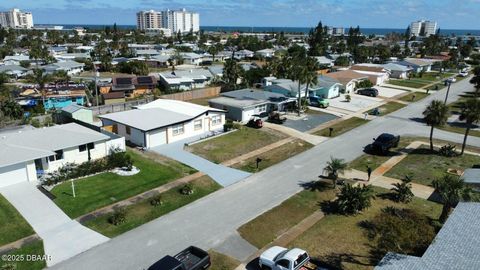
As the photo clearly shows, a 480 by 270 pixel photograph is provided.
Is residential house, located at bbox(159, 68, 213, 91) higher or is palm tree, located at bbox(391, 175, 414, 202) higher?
residential house, located at bbox(159, 68, 213, 91)

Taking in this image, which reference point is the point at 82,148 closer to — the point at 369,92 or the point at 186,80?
the point at 186,80

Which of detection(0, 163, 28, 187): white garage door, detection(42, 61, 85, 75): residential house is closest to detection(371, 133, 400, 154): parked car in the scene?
detection(0, 163, 28, 187): white garage door

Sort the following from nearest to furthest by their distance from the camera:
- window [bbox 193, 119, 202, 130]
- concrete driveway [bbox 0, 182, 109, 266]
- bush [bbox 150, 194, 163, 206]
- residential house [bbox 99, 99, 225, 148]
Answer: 1. concrete driveway [bbox 0, 182, 109, 266]
2. bush [bbox 150, 194, 163, 206]
3. residential house [bbox 99, 99, 225, 148]
4. window [bbox 193, 119, 202, 130]

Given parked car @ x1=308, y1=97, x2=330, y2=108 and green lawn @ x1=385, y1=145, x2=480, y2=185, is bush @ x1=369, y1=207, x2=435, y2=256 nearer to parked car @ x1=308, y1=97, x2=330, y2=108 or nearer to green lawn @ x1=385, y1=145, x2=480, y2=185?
green lawn @ x1=385, y1=145, x2=480, y2=185

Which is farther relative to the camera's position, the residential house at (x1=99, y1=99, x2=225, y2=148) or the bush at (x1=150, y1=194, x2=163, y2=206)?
the residential house at (x1=99, y1=99, x2=225, y2=148)

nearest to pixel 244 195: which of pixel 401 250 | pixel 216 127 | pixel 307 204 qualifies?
pixel 307 204

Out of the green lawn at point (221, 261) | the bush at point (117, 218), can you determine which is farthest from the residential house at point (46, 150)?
the green lawn at point (221, 261)

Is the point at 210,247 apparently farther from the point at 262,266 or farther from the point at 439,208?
the point at 439,208

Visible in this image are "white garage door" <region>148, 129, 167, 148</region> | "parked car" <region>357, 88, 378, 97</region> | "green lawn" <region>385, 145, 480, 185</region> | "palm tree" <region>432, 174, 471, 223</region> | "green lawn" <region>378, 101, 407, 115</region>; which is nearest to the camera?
"palm tree" <region>432, 174, 471, 223</region>
